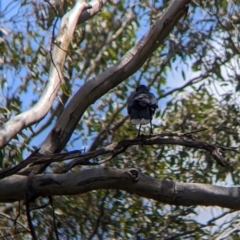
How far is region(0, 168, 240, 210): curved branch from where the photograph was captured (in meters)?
6.20

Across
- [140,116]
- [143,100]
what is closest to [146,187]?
[140,116]

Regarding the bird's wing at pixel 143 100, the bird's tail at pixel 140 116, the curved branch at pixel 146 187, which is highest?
the bird's wing at pixel 143 100

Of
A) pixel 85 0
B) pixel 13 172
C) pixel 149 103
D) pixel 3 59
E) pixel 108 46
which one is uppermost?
Answer: pixel 108 46

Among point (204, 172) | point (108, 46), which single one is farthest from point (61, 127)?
point (108, 46)

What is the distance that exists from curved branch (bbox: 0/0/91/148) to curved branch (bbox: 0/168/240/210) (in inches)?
43.0

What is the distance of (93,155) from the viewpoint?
21.0ft

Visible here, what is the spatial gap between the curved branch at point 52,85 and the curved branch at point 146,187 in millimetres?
1092

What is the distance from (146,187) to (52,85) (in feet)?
7.20

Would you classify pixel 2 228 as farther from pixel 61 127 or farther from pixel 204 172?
pixel 204 172

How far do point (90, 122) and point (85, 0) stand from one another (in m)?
2.91

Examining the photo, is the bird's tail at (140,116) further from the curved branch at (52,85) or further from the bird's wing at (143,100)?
the curved branch at (52,85)

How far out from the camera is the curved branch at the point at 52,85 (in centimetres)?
743

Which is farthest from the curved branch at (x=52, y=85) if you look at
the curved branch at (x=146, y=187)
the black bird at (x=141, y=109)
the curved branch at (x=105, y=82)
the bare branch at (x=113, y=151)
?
the curved branch at (x=146, y=187)

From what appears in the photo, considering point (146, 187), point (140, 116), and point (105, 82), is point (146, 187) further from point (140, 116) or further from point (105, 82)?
point (105, 82)
